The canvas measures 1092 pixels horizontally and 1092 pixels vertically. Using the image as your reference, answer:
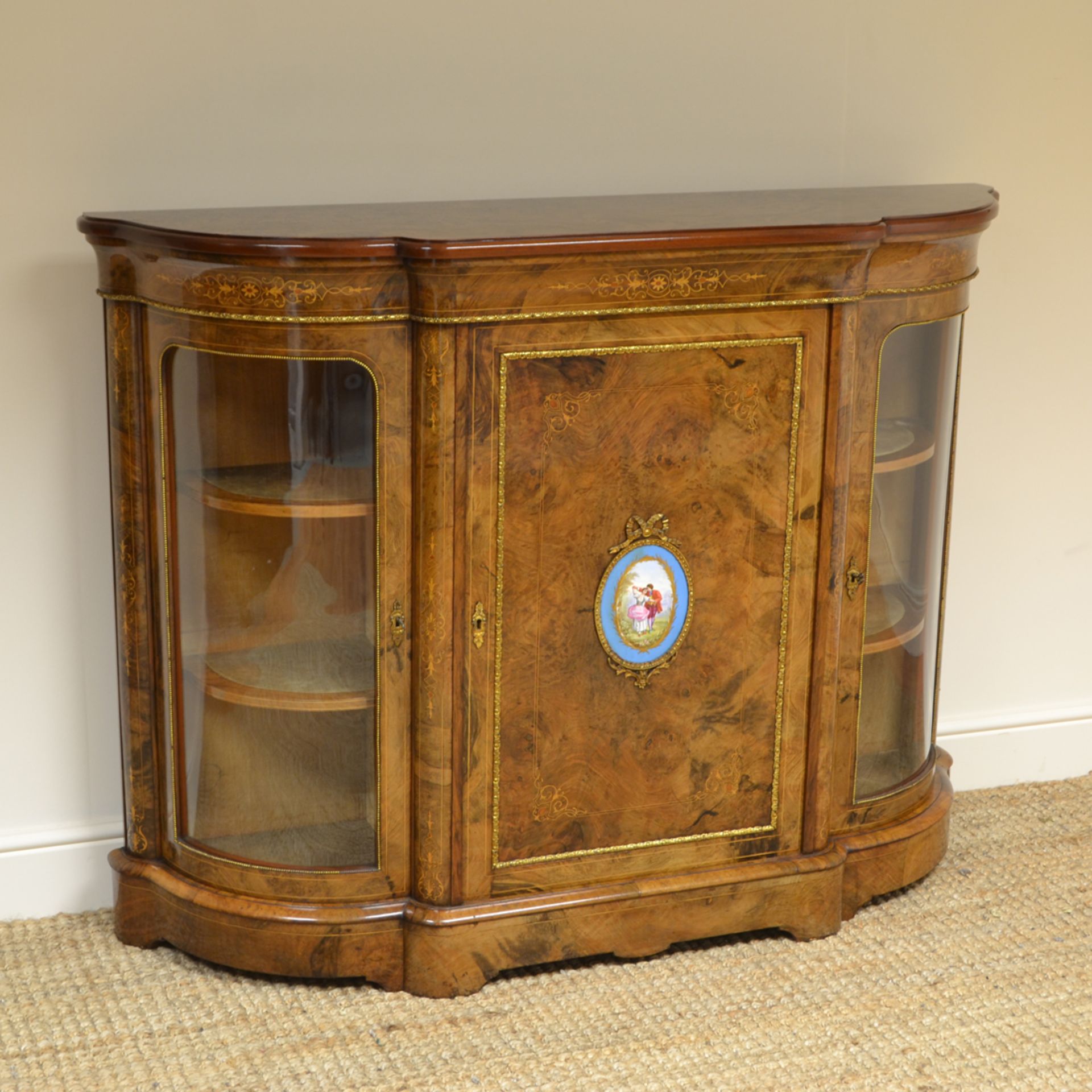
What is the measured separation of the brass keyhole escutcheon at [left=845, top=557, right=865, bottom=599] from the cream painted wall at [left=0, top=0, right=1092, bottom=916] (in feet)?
2.04

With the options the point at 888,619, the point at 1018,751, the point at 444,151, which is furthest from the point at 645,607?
the point at 1018,751

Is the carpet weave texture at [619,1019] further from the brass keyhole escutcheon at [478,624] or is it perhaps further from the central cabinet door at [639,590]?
the brass keyhole escutcheon at [478,624]

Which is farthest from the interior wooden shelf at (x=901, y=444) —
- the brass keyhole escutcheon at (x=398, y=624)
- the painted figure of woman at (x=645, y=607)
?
the brass keyhole escutcheon at (x=398, y=624)

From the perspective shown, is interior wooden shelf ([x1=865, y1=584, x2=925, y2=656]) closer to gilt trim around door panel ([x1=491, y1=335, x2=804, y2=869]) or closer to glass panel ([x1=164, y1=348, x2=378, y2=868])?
gilt trim around door panel ([x1=491, y1=335, x2=804, y2=869])

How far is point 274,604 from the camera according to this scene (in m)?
2.21

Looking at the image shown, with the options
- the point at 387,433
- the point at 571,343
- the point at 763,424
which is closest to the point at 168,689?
the point at 387,433

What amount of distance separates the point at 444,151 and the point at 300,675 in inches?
34.5

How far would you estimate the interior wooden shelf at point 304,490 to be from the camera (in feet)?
7.04

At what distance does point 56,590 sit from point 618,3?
132 cm

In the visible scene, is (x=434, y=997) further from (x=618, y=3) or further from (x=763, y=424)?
(x=618, y=3)

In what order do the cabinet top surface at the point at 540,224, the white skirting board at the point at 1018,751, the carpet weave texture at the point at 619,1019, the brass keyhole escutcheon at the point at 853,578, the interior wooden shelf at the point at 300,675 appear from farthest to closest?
the white skirting board at the point at 1018,751, the brass keyhole escutcheon at the point at 853,578, the interior wooden shelf at the point at 300,675, the carpet weave texture at the point at 619,1019, the cabinet top surface at the point at 540,224

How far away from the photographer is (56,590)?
2451 millimetres

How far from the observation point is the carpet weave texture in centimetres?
212

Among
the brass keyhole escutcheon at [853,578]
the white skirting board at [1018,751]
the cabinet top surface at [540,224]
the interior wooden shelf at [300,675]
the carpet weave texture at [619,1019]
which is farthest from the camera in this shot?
the white skirting board at [1018,751]
